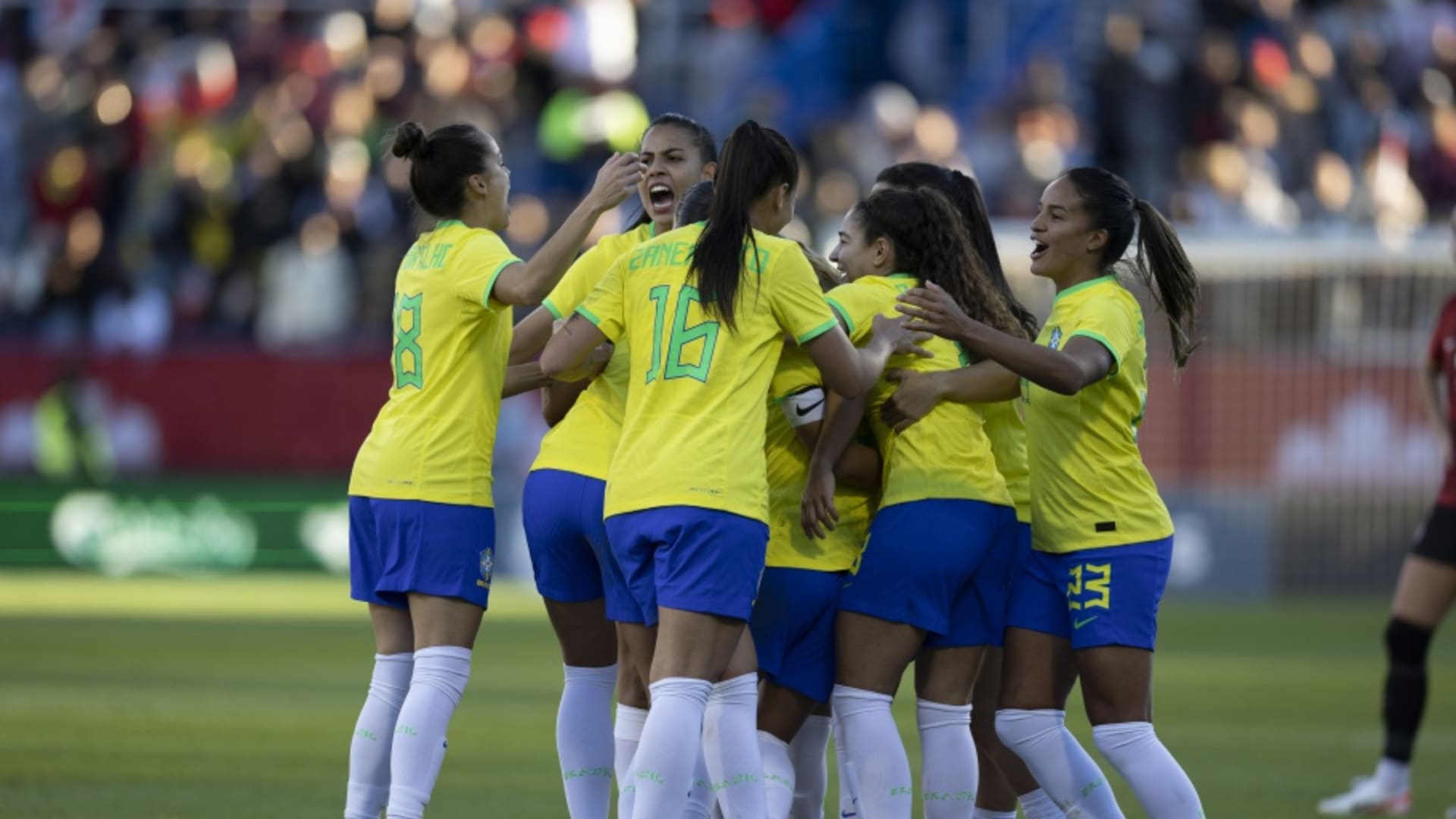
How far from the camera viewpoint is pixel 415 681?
671 centimetres

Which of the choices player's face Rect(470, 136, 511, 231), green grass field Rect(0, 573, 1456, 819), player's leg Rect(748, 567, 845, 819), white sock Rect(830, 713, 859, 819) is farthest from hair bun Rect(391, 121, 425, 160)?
green grass field Rect(0, 573, 1456, 819)

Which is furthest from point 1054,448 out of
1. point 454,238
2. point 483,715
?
point 483,715

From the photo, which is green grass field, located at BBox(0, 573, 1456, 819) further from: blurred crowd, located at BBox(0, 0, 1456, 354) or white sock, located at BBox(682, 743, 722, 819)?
blurred crowd, located at BBox(0, 0, 1456, 354)

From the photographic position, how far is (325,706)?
11.9 meters

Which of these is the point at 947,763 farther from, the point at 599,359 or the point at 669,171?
the point at 669,171

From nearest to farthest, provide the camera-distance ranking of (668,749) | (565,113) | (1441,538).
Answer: (668,749), (1441,538), (565,113)

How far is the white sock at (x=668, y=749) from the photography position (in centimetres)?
607

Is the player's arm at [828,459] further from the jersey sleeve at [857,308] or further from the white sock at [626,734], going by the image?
the white sock at [626,734]

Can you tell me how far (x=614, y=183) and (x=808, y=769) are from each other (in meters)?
1.98

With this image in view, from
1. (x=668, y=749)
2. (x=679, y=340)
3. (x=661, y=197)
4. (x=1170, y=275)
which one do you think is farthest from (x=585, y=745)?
(x=1170, y=275)

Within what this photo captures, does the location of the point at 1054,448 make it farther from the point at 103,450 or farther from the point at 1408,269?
the point at 103,450

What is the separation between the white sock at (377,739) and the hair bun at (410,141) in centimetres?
158

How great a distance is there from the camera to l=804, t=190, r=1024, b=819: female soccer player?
21.5 feet

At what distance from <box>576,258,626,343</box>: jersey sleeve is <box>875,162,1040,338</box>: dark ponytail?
1058mm
